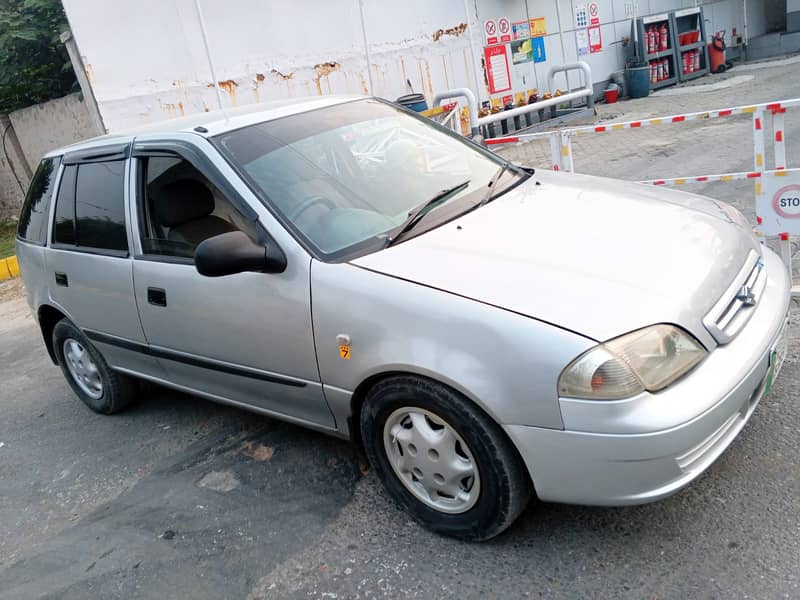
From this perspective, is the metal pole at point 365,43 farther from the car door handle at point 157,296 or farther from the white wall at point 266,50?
the car door handle at point 157,296

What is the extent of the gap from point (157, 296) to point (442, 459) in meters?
1.75

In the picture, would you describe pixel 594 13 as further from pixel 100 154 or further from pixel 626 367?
pixel 626 367

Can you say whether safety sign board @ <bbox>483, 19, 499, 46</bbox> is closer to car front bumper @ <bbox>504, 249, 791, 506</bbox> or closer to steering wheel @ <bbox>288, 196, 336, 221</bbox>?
steering wheel @ <bbox>288, 196, 336, 221</bbox>

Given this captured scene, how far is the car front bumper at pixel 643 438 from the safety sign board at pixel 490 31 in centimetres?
1389

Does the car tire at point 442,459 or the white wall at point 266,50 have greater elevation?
the white wall at point 266,50

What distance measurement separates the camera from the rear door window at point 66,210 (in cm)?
420

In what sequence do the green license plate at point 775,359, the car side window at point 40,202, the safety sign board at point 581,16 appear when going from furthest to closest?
1. the safety sign board at point 581,16
2. the car side window at point 40,202
3. the green license plate at point 775,359

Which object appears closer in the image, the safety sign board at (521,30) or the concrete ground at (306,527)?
the concrete ground at (306,527)

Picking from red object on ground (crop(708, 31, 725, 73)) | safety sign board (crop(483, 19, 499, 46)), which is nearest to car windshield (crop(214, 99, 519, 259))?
safety sign board (crop(483, 19, 499, 46))

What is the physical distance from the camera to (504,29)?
15547mm

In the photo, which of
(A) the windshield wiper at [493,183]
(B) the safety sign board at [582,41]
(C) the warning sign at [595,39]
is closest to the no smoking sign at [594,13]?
(C) the warning sign at [595,39]

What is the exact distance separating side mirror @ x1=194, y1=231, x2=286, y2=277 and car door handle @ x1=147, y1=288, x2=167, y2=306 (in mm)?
705

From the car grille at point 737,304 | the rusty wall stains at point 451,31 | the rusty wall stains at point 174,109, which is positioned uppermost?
the rusty wall stains at point 451,31

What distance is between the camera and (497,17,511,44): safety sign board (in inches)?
609
